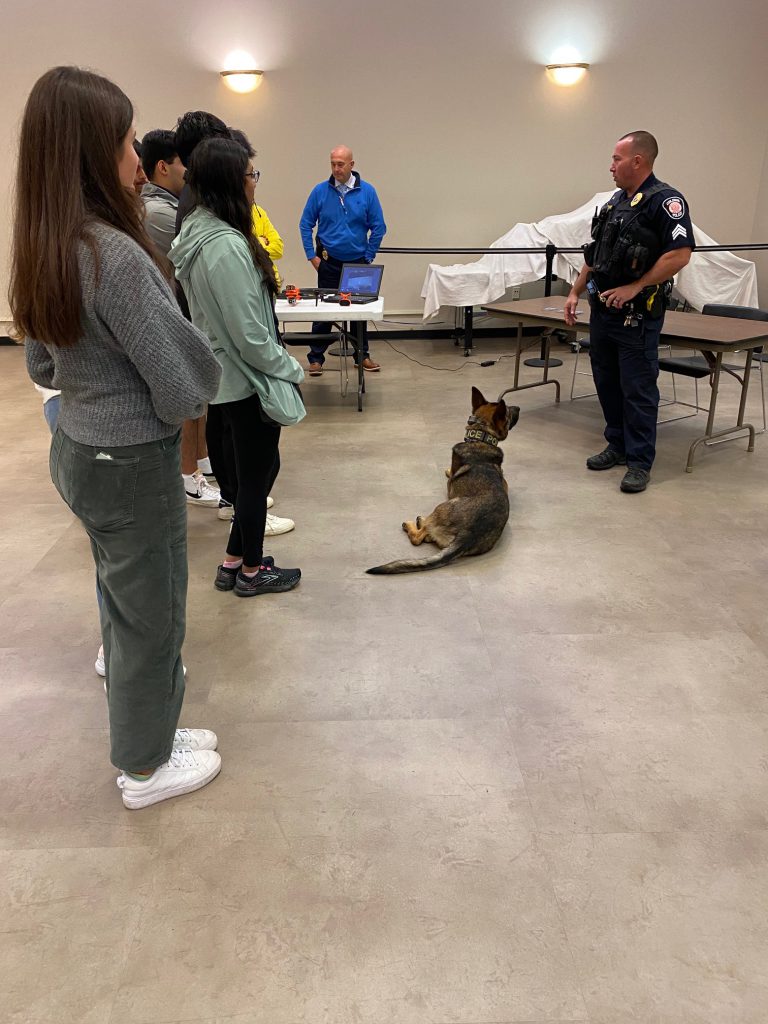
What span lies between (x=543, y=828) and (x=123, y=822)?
997mm

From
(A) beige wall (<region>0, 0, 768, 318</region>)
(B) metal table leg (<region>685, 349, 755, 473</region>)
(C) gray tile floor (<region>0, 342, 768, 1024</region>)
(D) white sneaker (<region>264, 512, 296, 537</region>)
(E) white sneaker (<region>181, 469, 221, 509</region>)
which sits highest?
(A) beige wall (<region>0, 0, 768, 318</region>)

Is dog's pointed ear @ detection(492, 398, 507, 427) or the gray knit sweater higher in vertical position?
the gray knit sweater

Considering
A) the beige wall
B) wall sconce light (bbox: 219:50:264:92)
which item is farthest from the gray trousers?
wall sconce light (bbox: 219:50:264:92)

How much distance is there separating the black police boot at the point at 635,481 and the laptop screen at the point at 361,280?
2.32 meters

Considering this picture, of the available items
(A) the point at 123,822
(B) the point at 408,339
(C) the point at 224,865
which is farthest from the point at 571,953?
(B) the point at 408,339

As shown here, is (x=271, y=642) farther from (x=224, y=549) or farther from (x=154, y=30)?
(x=154, y=30)

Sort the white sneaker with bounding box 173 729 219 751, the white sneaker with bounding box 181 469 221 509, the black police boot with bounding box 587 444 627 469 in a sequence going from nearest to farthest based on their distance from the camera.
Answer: the white sneaker with bounding box 173 729 219 751, the white sneaker with bounding box 181 469 221 509, the black police boot with bounding box 587 444 627 469

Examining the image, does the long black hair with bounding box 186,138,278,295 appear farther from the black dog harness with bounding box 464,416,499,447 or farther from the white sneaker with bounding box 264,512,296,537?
the black dog harness with bounding box 464,416,499,447

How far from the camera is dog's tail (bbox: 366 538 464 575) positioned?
2801 millimetres

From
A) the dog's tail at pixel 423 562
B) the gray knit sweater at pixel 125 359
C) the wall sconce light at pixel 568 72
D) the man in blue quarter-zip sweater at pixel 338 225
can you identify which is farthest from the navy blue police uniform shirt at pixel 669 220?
the wall sconce light at pixel 568 72

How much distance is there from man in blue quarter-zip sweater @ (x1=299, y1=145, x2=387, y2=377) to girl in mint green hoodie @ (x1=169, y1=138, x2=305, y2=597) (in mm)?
3327

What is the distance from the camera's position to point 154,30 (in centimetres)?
640

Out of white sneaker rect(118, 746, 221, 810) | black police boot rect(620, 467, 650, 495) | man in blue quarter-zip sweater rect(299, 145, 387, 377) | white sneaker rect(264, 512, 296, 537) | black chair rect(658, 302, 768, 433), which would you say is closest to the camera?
white sneaker rect(118, 746, 221, 810)

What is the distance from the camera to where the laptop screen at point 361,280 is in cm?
505
